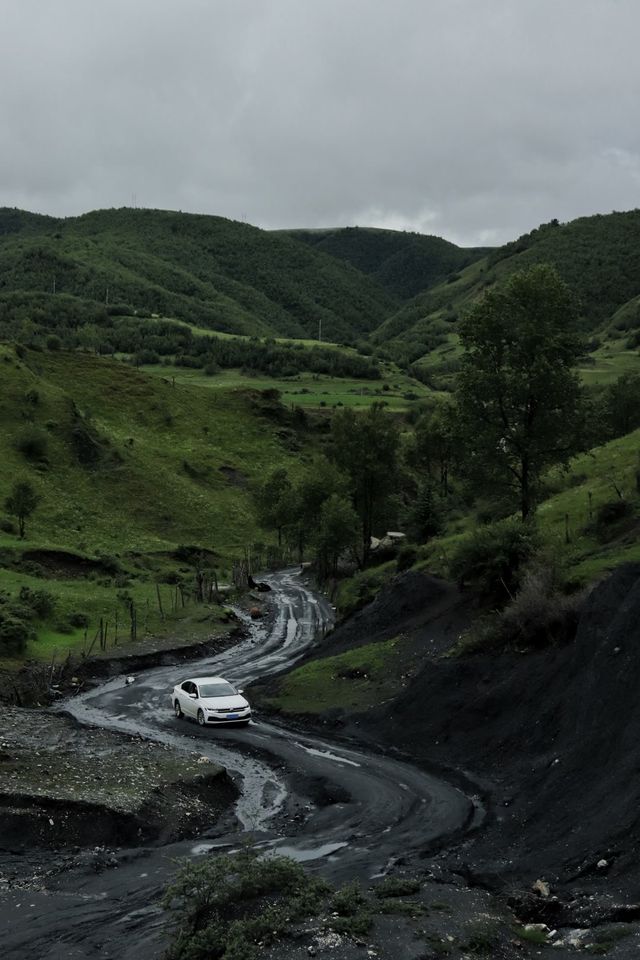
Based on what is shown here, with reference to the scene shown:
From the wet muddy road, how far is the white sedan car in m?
0.51

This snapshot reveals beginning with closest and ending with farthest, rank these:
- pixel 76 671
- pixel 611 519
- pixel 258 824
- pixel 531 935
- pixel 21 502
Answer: pixel 531 935
pixel 258 824
pixel 611 519
pixel 76 671
pixel 21 502

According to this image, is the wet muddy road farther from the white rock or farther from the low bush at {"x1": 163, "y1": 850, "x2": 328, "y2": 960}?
the white rock

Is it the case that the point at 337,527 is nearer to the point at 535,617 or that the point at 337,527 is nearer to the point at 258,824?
the point at 535,617

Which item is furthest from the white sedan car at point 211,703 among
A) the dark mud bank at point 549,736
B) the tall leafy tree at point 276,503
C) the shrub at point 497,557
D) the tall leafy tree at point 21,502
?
the tall leafy tree at point 276,503

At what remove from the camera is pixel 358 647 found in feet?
125

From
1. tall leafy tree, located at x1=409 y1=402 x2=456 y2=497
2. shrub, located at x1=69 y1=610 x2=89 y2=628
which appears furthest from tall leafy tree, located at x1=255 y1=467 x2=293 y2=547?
shrub, located at x1=69 y1=610 x2=89 y2=628

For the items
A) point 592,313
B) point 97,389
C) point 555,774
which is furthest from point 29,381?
point 592,313

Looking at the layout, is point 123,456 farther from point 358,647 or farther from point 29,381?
point 358,647

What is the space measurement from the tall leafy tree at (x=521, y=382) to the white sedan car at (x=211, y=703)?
14674 mm

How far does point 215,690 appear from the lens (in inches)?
1345

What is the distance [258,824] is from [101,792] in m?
4.52

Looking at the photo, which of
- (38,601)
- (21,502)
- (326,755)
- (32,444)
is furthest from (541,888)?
(32,444)

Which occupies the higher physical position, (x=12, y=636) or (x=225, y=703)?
(x=12, y=636)

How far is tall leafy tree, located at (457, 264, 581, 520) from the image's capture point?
36781 mm
